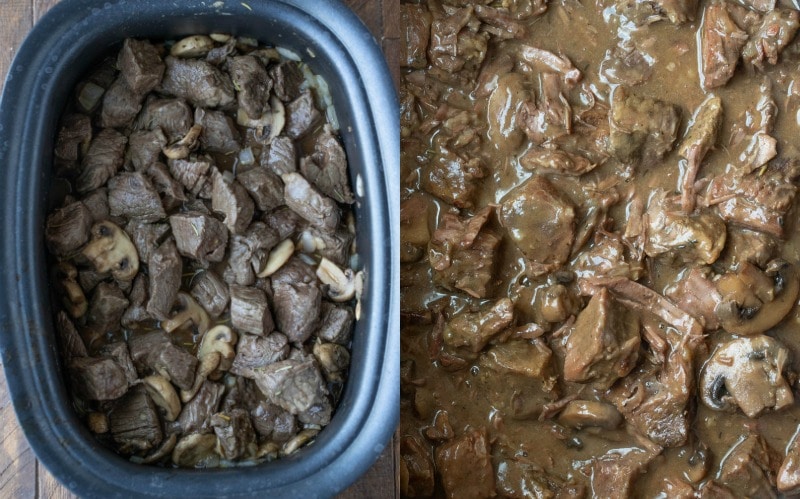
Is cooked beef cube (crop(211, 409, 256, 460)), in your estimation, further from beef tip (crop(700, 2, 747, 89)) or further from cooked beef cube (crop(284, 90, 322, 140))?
beef tip (crop(700, 2, 747, 89))

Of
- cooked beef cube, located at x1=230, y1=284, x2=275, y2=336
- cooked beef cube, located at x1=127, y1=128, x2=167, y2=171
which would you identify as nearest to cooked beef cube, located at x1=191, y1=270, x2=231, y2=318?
cooked beef cube, located at x1=230, y1=284, x2=275, y2=336

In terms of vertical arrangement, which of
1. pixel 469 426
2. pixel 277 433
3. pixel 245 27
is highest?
pixel 245 27

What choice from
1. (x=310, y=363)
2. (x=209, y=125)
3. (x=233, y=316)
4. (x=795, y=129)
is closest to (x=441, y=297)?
(x=310, y=363)

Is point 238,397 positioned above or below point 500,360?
below

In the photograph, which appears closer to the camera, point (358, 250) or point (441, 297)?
point (441, 297)

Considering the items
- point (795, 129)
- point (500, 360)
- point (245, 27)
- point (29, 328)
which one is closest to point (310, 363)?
point (500, 360)

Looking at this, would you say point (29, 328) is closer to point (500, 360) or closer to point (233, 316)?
point (233, 316)

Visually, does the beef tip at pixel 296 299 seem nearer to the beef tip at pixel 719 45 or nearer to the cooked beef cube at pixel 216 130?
the cooked beef cube at pixel 216 130
